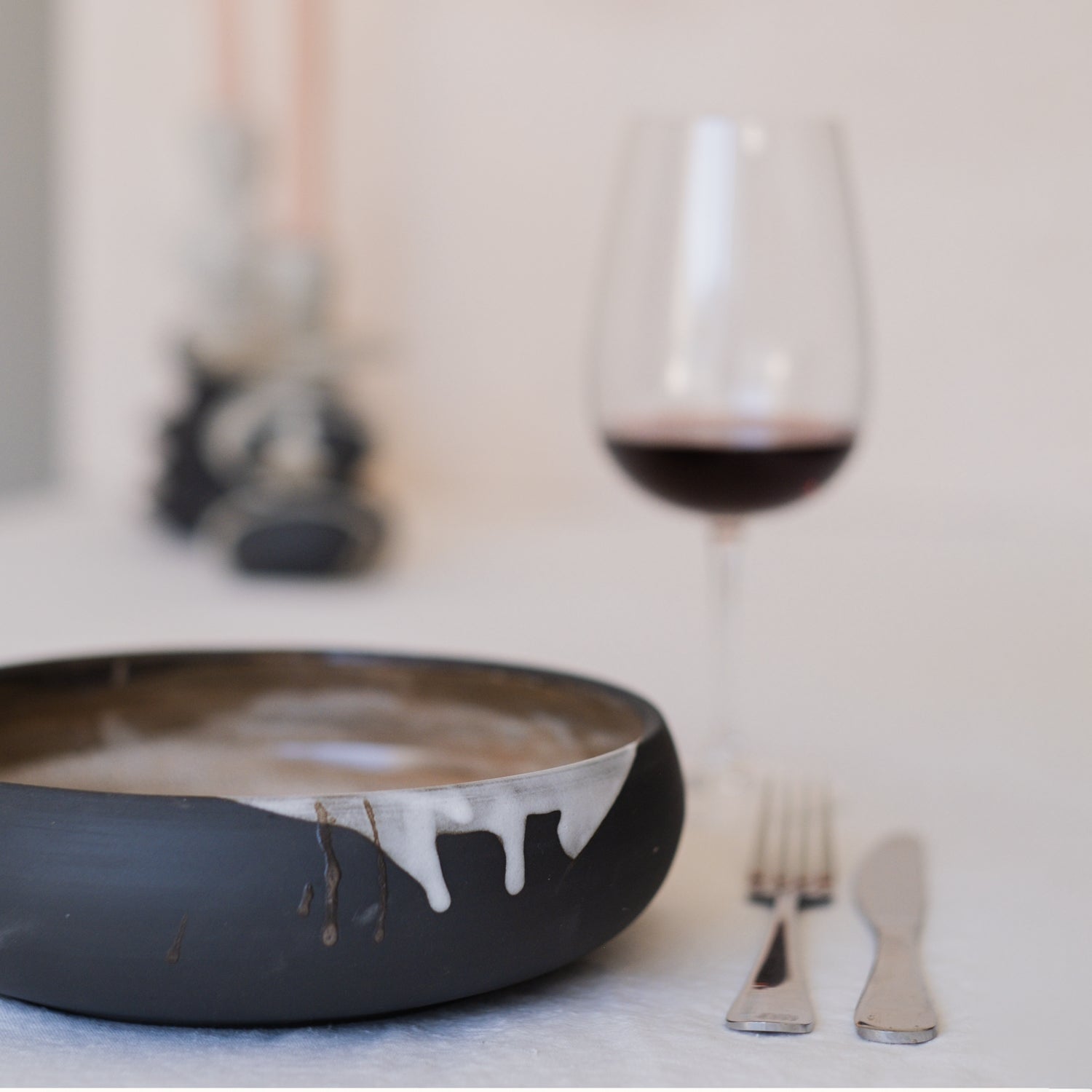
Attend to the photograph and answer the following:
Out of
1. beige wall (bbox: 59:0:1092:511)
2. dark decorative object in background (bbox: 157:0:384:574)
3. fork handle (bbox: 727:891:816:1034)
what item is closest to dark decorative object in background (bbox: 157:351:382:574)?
dark decorative object in background (bbox: 157:0:384:574)

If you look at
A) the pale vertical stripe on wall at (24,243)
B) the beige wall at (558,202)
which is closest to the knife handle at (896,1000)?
the beige wall at (558,202)

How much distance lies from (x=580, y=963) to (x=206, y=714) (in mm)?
147

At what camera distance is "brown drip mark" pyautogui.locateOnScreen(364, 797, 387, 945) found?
275 mm

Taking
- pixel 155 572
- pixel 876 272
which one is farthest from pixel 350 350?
pixel 876 272

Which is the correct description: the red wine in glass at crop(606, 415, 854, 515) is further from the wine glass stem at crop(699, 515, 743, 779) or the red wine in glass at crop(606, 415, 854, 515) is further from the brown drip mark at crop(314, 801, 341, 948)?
the brown drip mark at crop(314, 801, 341, 948)

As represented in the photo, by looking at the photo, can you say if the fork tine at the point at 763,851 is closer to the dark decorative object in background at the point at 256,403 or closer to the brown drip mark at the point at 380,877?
the brown drip mark at the point at 380,877

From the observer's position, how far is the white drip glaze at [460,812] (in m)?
0.27

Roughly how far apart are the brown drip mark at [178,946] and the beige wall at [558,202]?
1.18 m

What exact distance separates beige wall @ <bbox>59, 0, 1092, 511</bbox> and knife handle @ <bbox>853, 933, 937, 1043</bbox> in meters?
1.07

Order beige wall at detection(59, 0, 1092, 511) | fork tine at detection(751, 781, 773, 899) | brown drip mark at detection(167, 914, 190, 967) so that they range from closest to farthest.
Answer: brown drip mark at detection(167, 914, 190, 967) < fork tine at detection(751, 781, 773, 899) < beige wall at detection(59, 0, 1092, 511)

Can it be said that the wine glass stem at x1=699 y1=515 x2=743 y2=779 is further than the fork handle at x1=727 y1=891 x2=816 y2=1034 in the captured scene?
Yes

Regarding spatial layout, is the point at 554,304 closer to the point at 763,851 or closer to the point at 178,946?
the point at 763,851

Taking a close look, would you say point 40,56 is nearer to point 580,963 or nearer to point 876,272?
point 876,272

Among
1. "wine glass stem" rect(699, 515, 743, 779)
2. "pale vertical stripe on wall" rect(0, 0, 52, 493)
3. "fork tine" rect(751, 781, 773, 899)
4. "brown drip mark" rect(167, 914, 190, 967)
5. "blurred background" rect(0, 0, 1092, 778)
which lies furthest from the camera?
"pale vertical stripe on wall" rect(0, 0, 52, 493)
